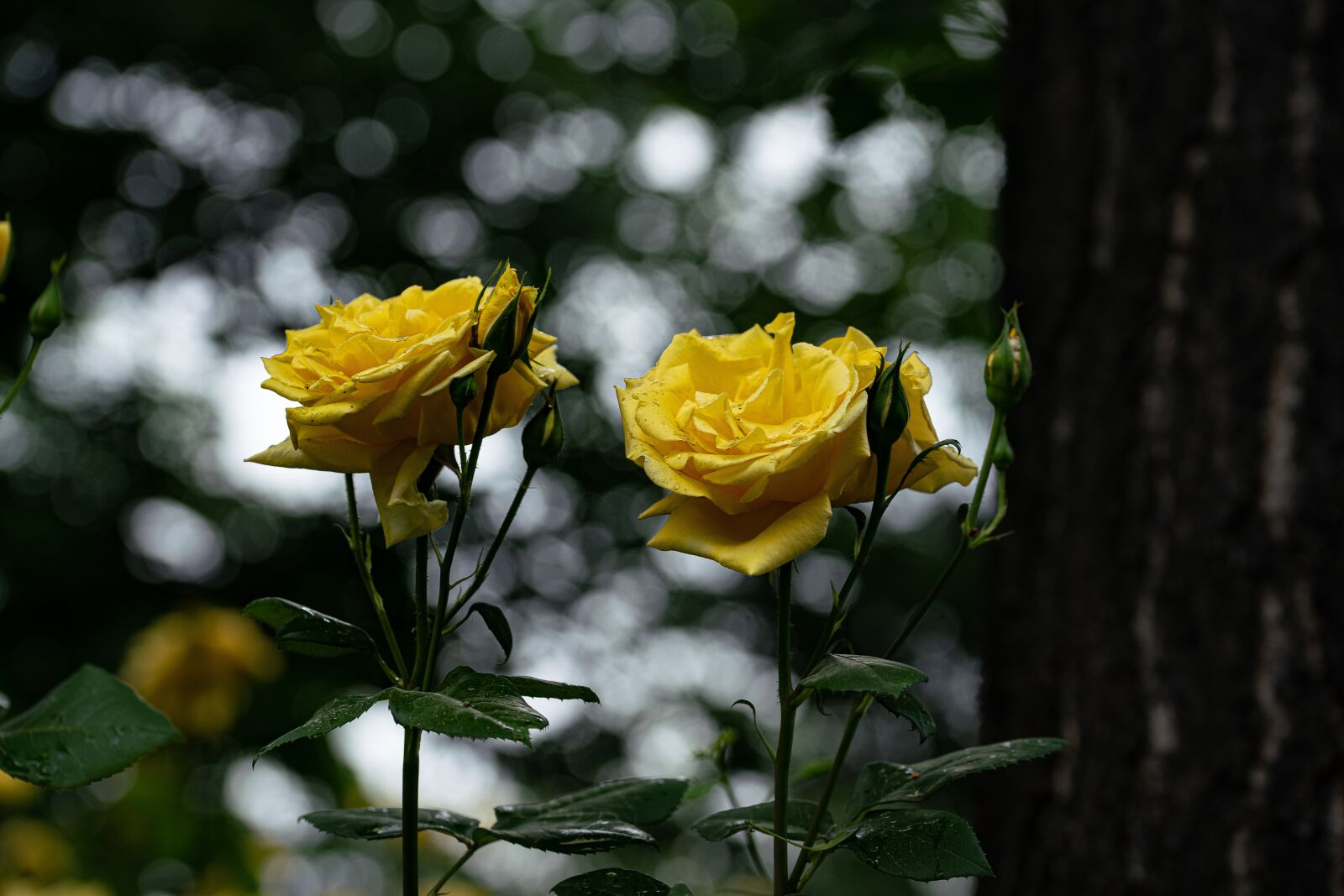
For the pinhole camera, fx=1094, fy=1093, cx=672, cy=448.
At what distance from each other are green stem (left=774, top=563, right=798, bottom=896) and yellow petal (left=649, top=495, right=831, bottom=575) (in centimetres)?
2

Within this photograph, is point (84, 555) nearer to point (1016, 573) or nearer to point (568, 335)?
point (568, 335)

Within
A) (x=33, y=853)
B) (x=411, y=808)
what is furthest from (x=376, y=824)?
(x=33, y=853)

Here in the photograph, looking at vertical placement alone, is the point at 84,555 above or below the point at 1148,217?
below

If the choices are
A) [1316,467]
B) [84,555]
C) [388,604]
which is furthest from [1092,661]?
[84,555]

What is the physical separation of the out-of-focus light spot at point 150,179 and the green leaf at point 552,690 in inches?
167

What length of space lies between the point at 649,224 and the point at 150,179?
2.00m

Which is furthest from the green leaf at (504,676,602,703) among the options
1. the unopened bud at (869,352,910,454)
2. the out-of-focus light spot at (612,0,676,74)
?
the out-of-focus light spot at (612,0,676,74)

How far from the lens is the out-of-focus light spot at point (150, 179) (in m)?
4.02

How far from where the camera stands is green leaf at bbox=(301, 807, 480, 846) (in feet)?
1.25

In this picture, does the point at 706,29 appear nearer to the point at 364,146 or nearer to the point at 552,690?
the point at 364,146

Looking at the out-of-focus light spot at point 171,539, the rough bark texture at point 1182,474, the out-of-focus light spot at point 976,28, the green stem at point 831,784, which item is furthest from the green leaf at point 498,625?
the out-of-focus light spot at point 171,539

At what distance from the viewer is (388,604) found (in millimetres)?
427

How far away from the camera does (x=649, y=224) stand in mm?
4840

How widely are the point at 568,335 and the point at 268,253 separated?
1166 millimetres
